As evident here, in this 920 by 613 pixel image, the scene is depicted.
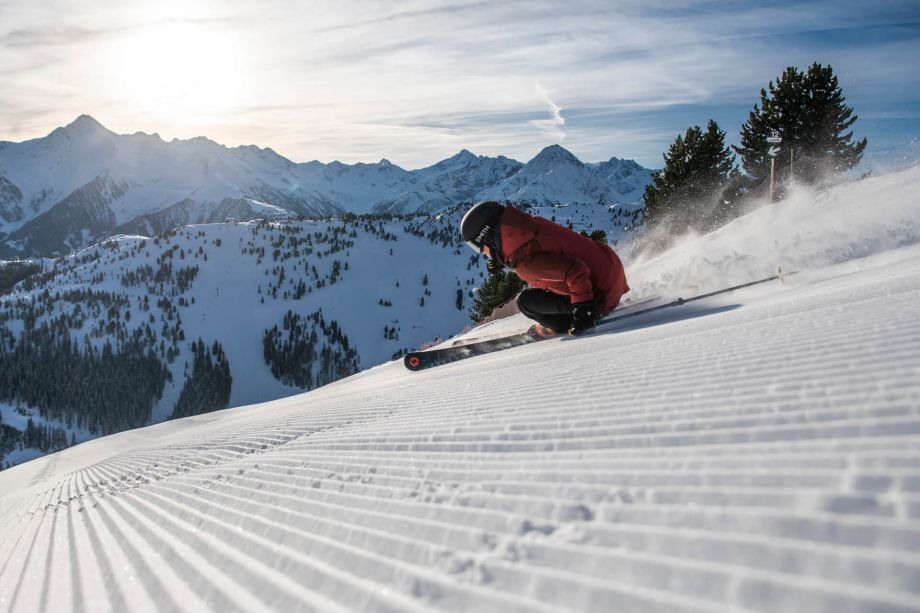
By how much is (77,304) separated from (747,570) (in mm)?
195664

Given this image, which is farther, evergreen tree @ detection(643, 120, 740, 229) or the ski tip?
evergreen tree @ detection(643, 120, 740, 229)

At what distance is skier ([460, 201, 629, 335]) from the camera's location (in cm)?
728

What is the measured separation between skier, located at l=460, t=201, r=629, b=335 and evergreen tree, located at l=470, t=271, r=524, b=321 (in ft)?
85.6

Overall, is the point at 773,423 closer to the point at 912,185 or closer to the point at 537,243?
the point at 537,243

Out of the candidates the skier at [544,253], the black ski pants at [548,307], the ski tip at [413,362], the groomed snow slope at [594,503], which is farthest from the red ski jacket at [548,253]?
the ski tip at [413,362]

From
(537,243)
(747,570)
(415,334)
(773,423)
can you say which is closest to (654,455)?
(773,423)

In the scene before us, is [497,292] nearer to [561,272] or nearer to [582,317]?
[582,317]

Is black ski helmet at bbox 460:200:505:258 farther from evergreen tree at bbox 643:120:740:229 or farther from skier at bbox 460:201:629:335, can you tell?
evergreen tree at bbox 643:120:740:229

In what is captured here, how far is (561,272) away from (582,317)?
82 cm

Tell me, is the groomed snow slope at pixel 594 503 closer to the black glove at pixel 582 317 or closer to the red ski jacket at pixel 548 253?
the red ski jacket at pixel 548 253

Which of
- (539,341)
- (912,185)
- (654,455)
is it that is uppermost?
(912,185)

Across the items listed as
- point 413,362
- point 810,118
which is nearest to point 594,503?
point 413,362

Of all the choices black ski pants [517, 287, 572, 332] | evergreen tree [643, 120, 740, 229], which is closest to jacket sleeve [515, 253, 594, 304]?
black ski pants [517, 287, 572, 332]

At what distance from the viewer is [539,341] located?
8.61m
